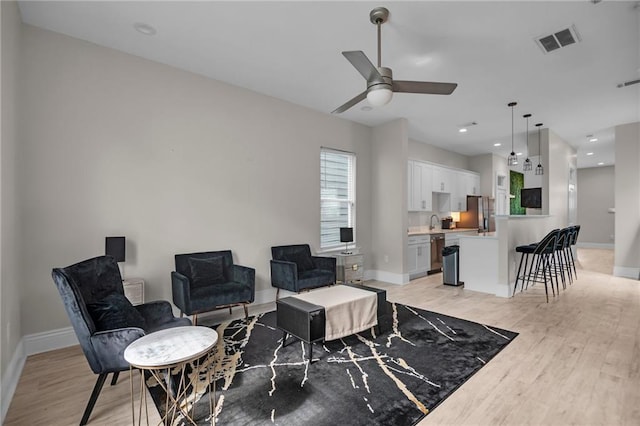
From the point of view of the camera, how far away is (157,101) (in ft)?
11.8

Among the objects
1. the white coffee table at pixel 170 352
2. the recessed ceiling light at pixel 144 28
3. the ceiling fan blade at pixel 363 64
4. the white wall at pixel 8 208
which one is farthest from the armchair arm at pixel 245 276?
the recessed ceiling light at pixel 144 28

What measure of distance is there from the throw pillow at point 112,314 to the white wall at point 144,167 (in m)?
1.28

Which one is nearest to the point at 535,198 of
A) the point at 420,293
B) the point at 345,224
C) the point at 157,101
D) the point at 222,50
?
the point at 420,293

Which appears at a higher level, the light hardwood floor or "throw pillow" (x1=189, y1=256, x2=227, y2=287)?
"throw pillow" (x1=189, y1=256, x2=227, y2=287)

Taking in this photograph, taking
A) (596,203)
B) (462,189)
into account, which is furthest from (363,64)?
(596,203)

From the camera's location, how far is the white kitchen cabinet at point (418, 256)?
231 inches

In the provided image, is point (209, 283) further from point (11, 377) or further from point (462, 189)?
point (462, 189)

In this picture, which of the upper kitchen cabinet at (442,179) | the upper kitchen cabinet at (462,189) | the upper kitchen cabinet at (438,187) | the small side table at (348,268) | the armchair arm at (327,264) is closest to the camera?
the armchair arm at (327,264)

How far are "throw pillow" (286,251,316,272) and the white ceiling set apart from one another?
2401 mm

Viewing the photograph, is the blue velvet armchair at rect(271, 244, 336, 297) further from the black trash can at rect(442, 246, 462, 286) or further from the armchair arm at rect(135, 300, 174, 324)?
the black trash can at rect(442, 246, 462, 286)

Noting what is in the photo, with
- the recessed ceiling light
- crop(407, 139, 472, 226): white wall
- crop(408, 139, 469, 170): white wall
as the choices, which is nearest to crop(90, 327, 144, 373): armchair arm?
the recessed ceiling light

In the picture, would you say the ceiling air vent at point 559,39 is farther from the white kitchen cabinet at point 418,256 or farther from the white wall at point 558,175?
the white wall at point 558,175

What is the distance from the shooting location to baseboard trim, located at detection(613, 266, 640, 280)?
594cm

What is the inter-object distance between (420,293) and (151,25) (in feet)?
16.2
